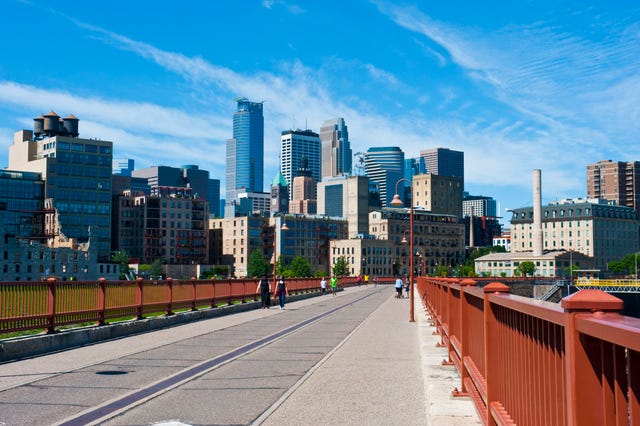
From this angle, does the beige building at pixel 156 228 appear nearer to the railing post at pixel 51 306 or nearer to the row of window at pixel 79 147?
the row of window at pixel 79 147

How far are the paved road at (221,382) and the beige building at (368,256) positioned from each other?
6642 inches

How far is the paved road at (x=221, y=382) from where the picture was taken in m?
9.63

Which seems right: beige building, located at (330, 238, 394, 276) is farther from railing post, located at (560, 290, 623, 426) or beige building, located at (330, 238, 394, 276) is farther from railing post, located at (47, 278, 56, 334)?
railing post, located at (560, 290, 623, 426)

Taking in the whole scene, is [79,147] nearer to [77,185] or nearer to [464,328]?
[77,185]

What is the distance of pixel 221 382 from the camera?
1259 centimetres

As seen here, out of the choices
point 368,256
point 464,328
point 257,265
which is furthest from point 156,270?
point 464,328

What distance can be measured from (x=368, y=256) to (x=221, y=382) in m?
180

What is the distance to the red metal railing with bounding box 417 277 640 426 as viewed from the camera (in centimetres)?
274

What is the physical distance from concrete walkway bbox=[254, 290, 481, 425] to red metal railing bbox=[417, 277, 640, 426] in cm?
241

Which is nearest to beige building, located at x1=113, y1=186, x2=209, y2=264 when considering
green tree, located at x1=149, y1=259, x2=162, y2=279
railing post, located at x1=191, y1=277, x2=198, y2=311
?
green tree, located at x1=149, y1=259, x2=162, y2=279

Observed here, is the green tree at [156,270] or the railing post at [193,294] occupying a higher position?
the railing post at [193,294]

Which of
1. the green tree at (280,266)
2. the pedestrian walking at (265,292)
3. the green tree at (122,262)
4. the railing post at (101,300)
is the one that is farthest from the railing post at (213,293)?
the green tree at (280,266)

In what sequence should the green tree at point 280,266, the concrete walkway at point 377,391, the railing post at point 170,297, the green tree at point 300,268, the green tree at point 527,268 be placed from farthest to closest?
the green tree at point 280,266
the green tree at point 300,268
the green tree at point 527,268
the railing post at point 170,297
the concrete walkway at point 377,391

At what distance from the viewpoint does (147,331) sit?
76.6 feet
